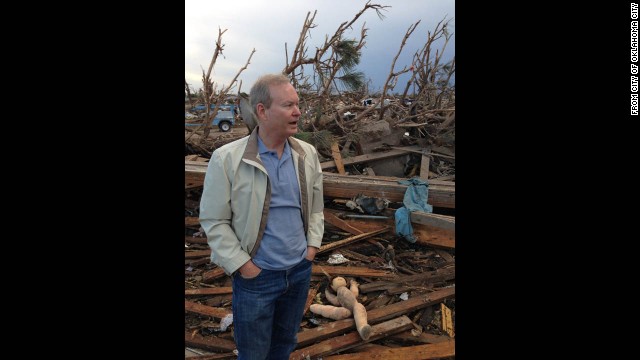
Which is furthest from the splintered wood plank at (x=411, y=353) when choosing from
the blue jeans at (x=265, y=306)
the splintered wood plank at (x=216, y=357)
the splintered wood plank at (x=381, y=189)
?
the splintered wood plank at (x=381, y=189)

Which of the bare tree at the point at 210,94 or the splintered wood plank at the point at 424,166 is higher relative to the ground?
the bare tree at the point at 210,94

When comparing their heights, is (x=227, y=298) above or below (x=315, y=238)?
below

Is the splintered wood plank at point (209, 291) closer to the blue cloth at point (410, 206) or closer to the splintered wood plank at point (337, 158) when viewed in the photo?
the blue cloth at point (410, 206)

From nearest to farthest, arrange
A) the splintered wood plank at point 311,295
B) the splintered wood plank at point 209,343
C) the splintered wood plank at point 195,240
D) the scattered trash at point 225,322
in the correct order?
the splintered wood plank at point 209,343 < the scattered trash at point 225,322 < the splintered wood plank at point 311,295 < the splintered wood plank at point 195,240

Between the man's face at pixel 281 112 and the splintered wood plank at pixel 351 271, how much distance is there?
3151 millimetres

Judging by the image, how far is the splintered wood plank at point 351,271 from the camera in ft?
16.1

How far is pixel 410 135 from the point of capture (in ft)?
36.9

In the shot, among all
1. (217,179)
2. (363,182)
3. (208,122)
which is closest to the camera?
(217,179)

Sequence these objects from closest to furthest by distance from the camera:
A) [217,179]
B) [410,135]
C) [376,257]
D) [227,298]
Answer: [217,179], [227,298], [376,257], [410,135]

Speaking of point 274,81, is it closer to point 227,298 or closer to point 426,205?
point 227,298

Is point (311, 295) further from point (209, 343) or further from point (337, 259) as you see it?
point (209, 343)

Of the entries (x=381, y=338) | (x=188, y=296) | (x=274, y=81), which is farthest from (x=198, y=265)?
(x=274, y=81)
